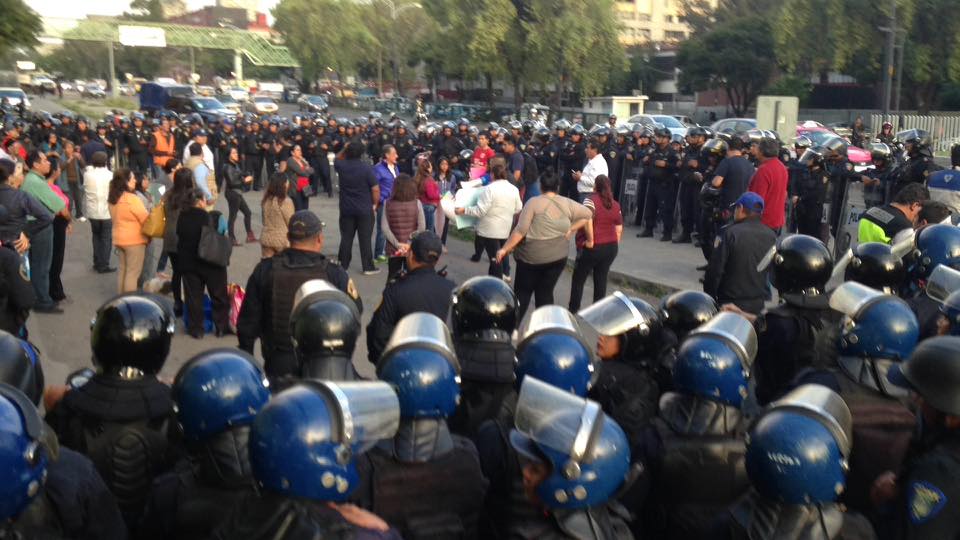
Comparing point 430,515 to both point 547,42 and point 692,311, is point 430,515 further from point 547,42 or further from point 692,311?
point 547,42

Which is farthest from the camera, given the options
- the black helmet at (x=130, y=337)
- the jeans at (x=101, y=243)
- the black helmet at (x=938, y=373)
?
the jeans at (x=101, y=243)

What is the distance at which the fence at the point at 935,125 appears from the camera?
34062mm

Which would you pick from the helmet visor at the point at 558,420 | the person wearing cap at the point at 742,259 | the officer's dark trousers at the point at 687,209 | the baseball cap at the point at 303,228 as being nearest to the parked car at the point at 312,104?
the officer's dark trousers at the point at 687,209

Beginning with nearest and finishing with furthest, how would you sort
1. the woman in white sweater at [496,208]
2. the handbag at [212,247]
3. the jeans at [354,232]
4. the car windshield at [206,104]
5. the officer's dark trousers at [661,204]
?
the handbag at [212,247]
the woman in white sweater at [496,208]
the jeans at [354,232]
the officer's dark trousers at [661,204]
the car windshield at [206,104]

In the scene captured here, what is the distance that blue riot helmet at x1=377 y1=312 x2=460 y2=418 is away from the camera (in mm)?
3133

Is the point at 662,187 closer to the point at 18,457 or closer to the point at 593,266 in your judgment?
the point at 593,266

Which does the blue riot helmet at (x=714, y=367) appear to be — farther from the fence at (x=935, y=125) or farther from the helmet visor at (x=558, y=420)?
the fence at (x=935, y=125)

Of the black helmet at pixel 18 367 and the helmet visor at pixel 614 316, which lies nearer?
the black helmet at pixel 18 367

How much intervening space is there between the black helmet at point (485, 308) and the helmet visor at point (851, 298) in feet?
4.87

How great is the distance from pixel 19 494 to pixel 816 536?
2.10 metres

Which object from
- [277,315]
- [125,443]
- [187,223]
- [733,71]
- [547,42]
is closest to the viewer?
[125,443]

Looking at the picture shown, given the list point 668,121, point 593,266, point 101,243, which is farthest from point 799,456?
point 668,121

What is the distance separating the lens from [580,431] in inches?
102

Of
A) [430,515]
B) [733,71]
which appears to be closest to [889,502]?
[430,515]
